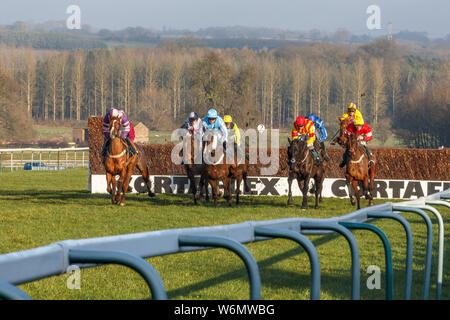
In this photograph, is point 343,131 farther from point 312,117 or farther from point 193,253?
point 193,253

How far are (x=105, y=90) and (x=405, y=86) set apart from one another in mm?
56893

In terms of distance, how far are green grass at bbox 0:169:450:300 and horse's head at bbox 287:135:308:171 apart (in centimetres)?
102

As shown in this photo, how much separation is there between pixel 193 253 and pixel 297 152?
6.78 meters

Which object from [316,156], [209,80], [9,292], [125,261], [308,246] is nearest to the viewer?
[9,292]

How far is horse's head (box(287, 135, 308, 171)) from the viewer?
14.9 meters

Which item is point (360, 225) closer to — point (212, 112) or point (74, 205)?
point (212, 112)

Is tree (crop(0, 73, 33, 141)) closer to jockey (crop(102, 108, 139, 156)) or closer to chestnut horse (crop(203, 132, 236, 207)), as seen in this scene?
jockey (crop(102, 108, 139, 156))

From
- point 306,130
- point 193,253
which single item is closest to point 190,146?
point 306,130

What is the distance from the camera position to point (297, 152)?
49.2 ft

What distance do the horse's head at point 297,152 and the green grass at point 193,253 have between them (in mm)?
1022

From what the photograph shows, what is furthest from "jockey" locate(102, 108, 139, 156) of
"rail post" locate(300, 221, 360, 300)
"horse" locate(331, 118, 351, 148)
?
"rail post" locate(300, 221, 360, 300)

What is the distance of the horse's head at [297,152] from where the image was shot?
588 inches

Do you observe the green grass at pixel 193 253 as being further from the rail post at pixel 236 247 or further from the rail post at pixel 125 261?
the rail post at pixel 125 261
